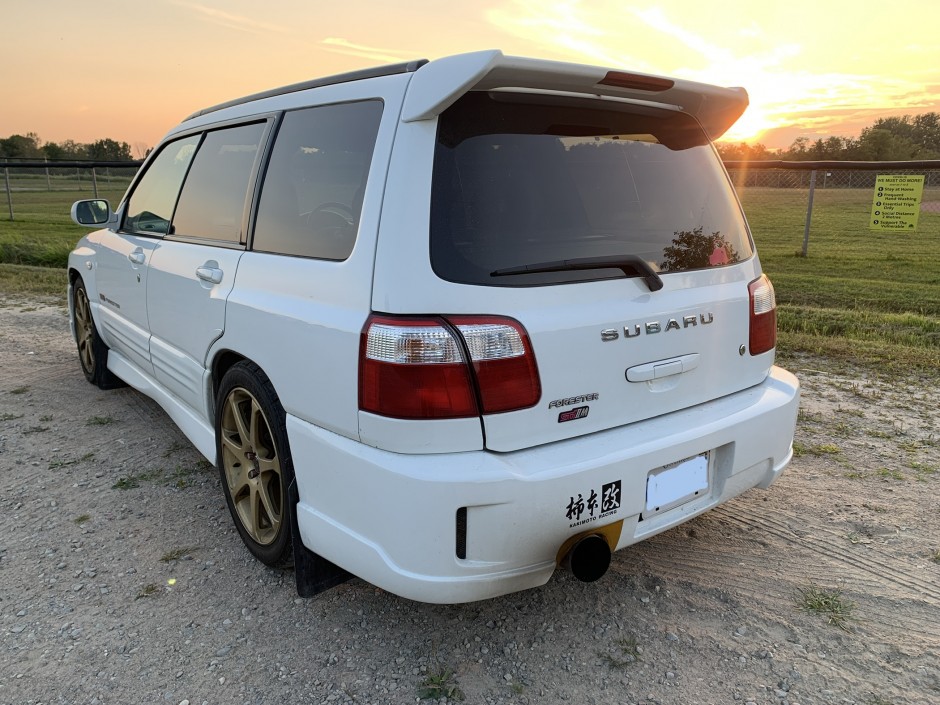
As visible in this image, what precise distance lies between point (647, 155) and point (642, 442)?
1.05 metres

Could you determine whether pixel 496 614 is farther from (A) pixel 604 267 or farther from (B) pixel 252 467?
(A) pixel 604 267

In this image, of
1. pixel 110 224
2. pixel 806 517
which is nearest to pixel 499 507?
pixel 806 517

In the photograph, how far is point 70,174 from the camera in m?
27.5

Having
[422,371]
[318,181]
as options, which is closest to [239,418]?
[318,181]

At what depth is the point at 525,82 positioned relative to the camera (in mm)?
2102

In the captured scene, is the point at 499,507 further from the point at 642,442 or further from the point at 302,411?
the point at 302,411

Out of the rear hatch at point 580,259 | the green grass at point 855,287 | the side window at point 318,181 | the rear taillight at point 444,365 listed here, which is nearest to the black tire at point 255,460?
the side window at point 318,181

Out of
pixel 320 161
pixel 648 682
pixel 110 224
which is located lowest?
pixel 648 682

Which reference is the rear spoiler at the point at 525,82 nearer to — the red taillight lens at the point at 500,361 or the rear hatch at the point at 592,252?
the rear hatch at the point at 592,252

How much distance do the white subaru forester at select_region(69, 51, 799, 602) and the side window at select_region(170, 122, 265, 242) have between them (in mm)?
48

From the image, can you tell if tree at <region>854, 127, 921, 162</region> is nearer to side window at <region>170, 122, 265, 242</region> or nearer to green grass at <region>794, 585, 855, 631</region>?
green grass at <region>794, 585, 855, 631</region>

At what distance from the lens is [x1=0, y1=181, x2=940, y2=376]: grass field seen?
598 centimetres

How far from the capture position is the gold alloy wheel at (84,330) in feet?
Answer: 16.4

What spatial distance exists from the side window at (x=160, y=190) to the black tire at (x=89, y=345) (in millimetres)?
1089
